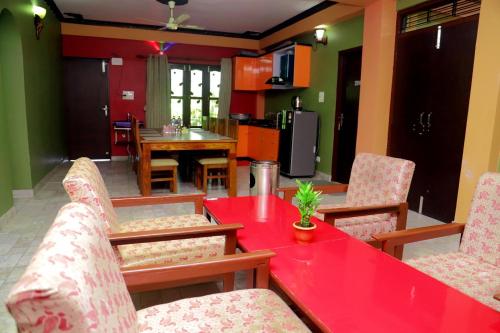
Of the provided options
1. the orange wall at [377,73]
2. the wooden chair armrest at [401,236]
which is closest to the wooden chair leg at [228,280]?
the wooden chair armrest at [401,236]

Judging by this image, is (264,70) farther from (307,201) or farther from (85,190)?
(85,190)

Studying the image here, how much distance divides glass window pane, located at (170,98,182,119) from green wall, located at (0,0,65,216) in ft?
8.76

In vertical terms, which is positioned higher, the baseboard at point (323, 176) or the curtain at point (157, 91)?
the curtain at point (157, 91)

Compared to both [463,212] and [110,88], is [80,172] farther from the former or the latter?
[110,88]

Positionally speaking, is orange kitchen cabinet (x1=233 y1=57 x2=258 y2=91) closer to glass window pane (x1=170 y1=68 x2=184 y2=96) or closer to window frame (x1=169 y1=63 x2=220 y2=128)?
window frame (x1=169 y1=63 x2=220 y2=128)

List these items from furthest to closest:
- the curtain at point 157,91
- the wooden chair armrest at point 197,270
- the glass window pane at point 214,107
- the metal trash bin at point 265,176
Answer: the glass window pane at point 214,107 → the curtain at point 157,91 → the metal trash bin at point 265,176 → the wooden chair armrest at point 197,270

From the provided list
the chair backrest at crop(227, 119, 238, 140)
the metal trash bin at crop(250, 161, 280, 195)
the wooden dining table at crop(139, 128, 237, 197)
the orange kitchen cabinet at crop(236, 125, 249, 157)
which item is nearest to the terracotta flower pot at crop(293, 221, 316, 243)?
the metal trash bin at crop(250, 161, 280, 195)

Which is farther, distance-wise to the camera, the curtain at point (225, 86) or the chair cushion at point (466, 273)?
the curtain at point (225, 86)

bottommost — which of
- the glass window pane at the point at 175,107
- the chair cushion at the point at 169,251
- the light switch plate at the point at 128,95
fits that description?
the chair cushion at the point at 169,251

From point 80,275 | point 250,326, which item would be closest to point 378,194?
point 250,326

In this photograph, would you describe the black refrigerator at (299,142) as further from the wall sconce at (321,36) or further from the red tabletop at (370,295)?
the red tabletop at (370,295)

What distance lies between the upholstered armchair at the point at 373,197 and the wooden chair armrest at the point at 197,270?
2.47 feet

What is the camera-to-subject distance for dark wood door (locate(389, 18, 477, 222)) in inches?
137

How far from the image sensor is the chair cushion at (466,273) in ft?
5.02
